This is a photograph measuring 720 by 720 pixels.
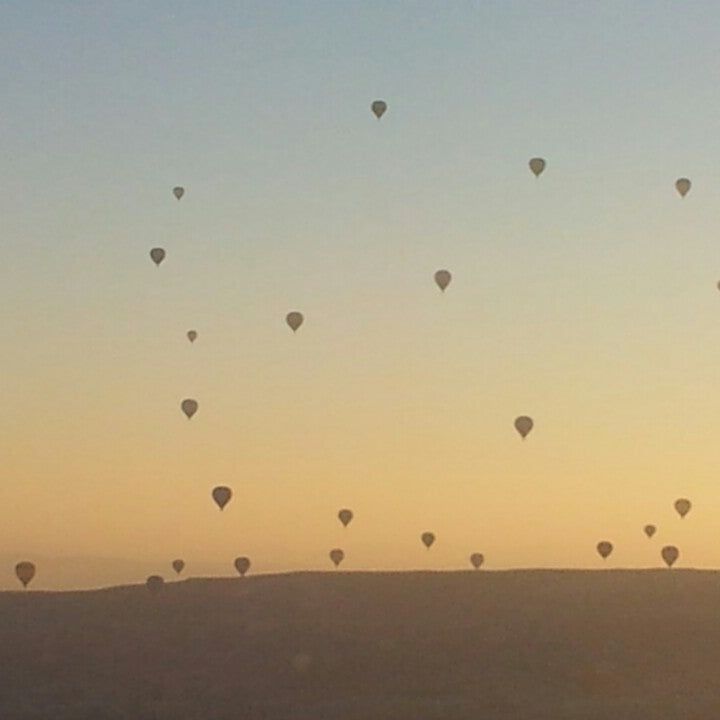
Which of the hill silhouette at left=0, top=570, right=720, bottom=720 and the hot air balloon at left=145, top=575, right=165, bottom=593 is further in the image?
the hot air balloon at left=145, top=575, right=165, bottom=593

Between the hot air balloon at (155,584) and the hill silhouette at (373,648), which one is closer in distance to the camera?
the hill silhouette at (373,648)

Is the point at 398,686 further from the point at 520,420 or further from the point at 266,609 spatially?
the point at 266,609

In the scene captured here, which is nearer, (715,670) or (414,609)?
(715,670)

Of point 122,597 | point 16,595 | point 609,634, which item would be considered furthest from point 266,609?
point 609,634
